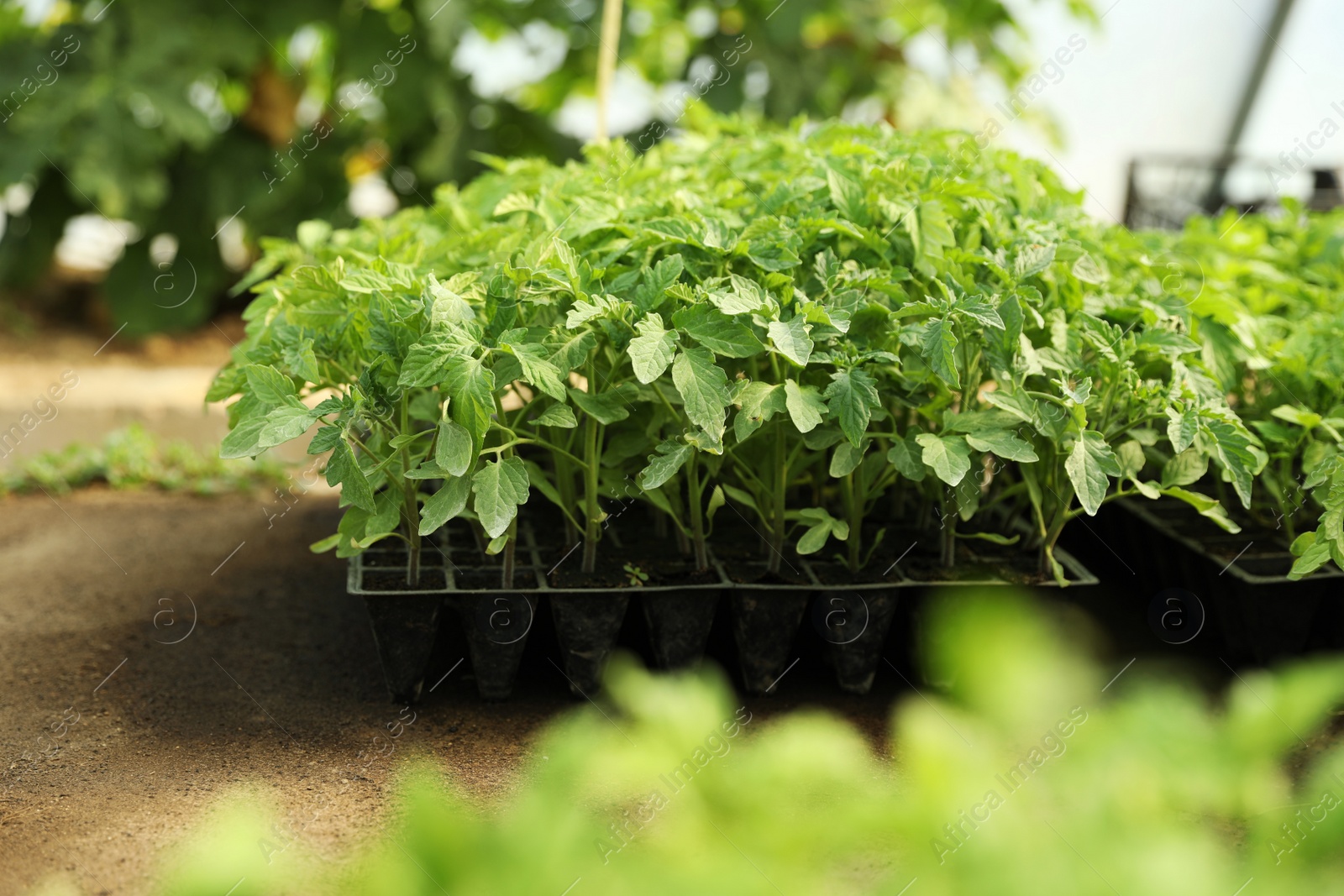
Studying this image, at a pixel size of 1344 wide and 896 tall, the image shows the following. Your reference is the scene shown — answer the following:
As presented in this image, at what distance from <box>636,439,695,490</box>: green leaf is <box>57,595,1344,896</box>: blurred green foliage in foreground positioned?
1.16 m

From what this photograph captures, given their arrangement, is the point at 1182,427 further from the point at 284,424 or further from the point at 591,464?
the point at 284,424

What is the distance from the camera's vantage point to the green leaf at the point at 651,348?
1519mm

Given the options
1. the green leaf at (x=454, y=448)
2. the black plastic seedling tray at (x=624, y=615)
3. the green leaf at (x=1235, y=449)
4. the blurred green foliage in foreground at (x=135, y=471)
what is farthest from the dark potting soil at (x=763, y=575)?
the blurred green foliage in foreground at (x=135, y=471)

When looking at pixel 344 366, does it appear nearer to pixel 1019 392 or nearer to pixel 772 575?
pixel 772 575

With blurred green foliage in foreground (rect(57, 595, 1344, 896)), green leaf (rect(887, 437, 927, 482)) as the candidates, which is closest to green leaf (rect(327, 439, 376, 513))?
green leaf (rect(887, 437, 927, 482))

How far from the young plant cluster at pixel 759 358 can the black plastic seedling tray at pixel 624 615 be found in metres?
0.07

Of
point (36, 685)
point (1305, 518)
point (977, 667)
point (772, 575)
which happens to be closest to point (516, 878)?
point (977, 667)

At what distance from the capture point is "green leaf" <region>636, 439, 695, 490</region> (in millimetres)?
1570

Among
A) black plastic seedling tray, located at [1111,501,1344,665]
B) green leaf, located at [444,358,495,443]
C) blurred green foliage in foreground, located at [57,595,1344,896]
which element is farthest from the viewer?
black plastic seedling tray, located at [1111,501,1344,665]

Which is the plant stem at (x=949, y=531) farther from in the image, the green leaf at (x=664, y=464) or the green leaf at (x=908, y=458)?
the green leaf at (x=664, y=464)

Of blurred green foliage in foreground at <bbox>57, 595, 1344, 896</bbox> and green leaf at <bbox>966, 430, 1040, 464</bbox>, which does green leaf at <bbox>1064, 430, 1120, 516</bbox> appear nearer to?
green leaf at <bbox>966, 430, 1040, 464</bbox>

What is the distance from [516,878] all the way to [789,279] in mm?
1445

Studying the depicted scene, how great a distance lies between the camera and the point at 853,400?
1.61m

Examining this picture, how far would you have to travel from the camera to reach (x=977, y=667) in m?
0.36
